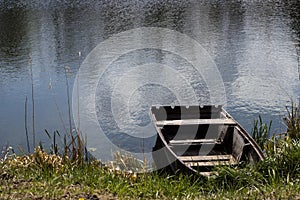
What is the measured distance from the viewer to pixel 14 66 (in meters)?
17.8

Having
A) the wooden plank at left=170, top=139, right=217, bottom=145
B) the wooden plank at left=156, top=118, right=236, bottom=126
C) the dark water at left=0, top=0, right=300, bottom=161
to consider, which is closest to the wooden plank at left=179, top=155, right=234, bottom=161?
the wooden plank at left=170, top=139, right=217, bottom=145

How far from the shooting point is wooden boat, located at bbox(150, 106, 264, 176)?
27.8 ft

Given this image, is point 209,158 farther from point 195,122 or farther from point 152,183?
point 152,183

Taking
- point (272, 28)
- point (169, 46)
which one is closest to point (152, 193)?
point (169, 46)

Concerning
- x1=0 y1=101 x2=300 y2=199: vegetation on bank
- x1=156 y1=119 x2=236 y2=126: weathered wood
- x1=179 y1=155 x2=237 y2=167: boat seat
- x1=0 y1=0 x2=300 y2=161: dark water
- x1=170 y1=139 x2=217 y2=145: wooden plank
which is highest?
x1=0 y1=0 x2=300 y2=161: dark water

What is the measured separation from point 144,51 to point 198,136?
10.4 meters

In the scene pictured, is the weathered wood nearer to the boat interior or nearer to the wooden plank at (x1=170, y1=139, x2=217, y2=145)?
the boat interior

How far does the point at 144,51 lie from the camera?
19.7 m

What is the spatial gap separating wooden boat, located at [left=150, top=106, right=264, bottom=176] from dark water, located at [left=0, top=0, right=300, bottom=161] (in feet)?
6.69

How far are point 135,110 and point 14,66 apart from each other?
22.1 feet

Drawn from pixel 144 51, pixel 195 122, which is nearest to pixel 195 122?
pixel 195 122

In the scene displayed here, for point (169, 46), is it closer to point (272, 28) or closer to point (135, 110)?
point (272, 28)

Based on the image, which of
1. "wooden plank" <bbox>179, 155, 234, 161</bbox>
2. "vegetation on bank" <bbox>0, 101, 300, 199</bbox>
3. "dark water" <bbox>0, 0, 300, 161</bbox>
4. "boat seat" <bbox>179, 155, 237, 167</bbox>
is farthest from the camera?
"dark water" <bbox>0, 0, 300, 161</bbox>

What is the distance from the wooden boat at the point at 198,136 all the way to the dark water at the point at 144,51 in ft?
6.69
